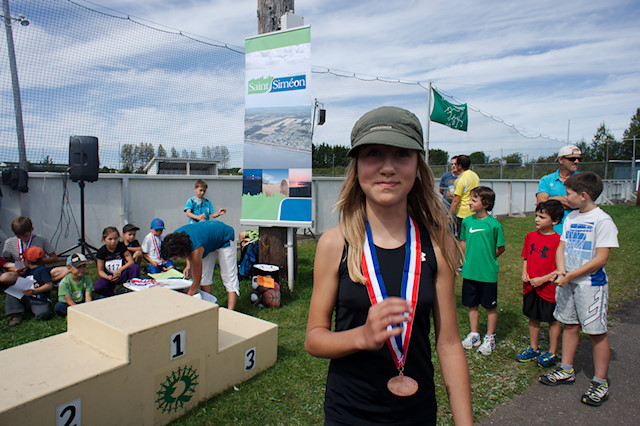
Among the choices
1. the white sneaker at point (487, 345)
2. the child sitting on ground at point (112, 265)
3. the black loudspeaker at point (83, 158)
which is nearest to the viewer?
the white sneaker at point (487, 345)

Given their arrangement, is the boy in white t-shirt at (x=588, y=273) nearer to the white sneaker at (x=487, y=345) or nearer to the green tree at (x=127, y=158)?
the white sneaker at (x=487, y=345)

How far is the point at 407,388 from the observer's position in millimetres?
1315

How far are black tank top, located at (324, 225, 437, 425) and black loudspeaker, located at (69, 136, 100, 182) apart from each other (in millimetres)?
7566

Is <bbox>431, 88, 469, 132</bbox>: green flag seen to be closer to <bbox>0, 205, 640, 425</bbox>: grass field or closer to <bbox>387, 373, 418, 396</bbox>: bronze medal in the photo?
<bbox>0, 205, 640, 425</bbox>: grass field

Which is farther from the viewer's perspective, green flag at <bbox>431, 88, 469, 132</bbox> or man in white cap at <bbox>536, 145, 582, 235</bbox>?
green flag at <bbox>431, 88, 469, 132</bbox>

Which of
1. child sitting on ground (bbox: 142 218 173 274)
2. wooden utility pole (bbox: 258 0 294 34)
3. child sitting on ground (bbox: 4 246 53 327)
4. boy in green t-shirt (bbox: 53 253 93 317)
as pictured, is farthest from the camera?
child sitting on ground (bbox: 142 218 173 274)

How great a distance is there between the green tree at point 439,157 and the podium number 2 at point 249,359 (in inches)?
517

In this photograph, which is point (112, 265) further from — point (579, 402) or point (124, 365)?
point (579, 402)

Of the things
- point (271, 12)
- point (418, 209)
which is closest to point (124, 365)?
point (418, 209)

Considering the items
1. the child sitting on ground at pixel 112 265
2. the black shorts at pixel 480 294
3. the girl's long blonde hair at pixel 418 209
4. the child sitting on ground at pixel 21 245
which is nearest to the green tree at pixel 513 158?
the black shorts at pixel 480 294

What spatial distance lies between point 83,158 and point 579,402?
26.7ft

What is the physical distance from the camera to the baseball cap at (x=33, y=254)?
571 cm

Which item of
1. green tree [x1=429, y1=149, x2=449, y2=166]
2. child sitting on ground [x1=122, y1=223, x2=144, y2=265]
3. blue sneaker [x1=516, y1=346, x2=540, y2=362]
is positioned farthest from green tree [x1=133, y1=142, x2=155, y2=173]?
green tree [x1=429, y1=149, x2=449, y2=166]

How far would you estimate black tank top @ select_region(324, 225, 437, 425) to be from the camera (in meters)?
1.39
